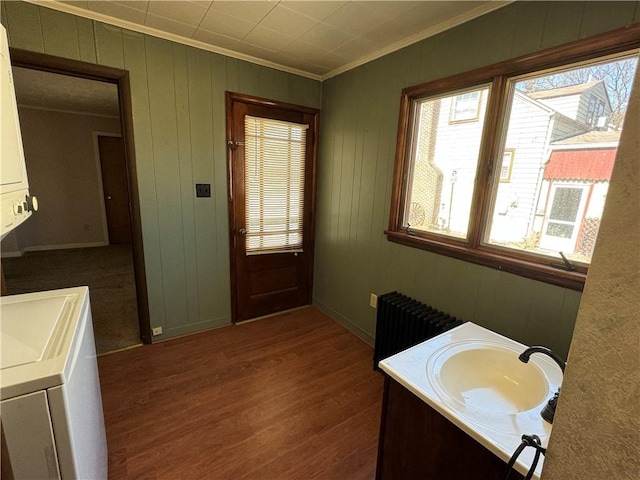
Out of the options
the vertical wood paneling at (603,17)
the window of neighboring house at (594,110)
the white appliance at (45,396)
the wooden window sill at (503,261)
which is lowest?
the white appliance at (45,396)

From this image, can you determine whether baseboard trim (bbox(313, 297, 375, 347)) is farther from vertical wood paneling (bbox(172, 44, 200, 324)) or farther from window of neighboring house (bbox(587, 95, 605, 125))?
window of neighboring house (bbox(587, 95, 605, 125))

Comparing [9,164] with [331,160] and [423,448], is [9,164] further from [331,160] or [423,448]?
[331,160]

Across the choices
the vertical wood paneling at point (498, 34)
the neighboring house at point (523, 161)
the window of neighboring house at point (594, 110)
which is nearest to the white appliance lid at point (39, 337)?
the neighboring house at point (523, 161)

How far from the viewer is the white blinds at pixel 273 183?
2.73 meters

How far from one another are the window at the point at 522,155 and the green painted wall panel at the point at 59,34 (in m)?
2.23

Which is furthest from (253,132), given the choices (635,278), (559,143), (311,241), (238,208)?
(635,278)

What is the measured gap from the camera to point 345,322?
9.60 feet

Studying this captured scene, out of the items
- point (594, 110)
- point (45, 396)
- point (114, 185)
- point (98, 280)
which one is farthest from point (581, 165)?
point (114, 185)

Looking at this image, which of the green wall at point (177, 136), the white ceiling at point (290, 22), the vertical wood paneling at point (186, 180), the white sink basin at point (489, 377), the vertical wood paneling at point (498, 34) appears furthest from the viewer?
the vertical wood paneling at point (186, 180)

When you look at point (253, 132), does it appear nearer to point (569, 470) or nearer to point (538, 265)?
point (538, 265)

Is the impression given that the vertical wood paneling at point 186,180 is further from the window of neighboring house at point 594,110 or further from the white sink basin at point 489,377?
the window of neighboring house at point 594,110

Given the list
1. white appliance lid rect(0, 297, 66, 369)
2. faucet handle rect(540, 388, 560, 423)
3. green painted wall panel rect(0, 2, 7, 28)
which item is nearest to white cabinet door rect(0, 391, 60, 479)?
white appliance lid rect(0, 297, 66, 369)

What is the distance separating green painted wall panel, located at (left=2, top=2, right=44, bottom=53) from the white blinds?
4.49ft

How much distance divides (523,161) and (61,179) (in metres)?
6.59
